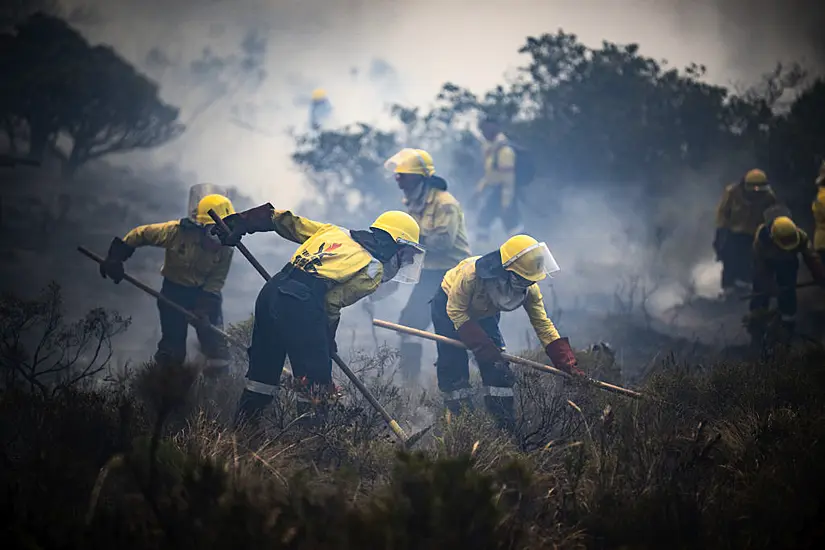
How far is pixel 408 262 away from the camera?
5.32 metres

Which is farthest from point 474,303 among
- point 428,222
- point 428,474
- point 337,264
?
point 428,474

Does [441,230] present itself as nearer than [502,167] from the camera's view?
Yes

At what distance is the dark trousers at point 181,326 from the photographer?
634 cm

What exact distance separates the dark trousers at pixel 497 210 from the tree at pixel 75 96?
639 centimetres

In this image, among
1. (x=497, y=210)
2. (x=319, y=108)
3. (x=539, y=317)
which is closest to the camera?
(x=539, y=317)

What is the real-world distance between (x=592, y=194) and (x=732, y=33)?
397 centimetres

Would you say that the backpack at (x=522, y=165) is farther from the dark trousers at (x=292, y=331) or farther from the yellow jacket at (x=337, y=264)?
the dark trousers at (x=292, y=331)

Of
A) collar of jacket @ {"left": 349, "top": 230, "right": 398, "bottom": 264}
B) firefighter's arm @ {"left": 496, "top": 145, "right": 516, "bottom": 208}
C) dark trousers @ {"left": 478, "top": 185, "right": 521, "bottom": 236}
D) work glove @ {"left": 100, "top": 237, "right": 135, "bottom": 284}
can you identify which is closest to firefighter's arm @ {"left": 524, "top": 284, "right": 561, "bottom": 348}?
collar of jacket @ {"left": 349, "top": 230, "right": 398, "bottom": 264}

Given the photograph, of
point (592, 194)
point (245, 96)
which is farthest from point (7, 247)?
point (592, 194)

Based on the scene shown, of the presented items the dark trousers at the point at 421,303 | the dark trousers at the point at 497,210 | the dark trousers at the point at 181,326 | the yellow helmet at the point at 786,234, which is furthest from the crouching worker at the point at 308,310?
the dark trousers at the point at 497,210

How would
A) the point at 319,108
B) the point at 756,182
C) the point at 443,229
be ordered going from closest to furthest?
the point at 443,229 < the point at 756,182 < the point at 319,108

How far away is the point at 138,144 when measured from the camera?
13094 mm

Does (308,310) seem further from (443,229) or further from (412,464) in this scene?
(443,229)

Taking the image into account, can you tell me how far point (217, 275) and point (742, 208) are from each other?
7.00m
